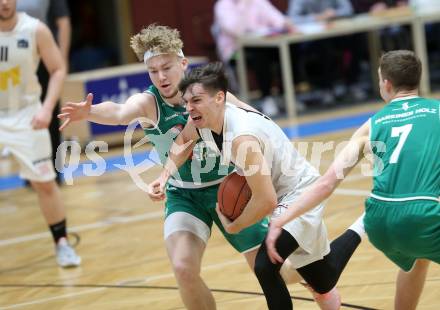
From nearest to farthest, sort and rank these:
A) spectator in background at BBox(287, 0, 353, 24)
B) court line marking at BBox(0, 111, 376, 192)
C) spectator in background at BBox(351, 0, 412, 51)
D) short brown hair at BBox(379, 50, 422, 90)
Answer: short brown hair at BBox(379, 50, 422, 90) → court line marking at BBox(0, 111, 376, 192) → spectator in background at BBox(287, 0, 353, 24) → spectator in background at BBox(351, 0, 412, 51)

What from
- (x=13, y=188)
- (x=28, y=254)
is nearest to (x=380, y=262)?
(x=28, y=254)

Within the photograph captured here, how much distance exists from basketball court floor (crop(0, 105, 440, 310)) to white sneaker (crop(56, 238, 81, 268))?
63 mm

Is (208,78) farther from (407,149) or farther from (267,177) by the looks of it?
(407,149)

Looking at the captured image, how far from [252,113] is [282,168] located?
31cm

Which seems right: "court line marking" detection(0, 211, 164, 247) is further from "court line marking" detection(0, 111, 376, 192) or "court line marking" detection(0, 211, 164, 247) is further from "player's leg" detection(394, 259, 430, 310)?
"player's leg" detection(394, 259, 430, 310)

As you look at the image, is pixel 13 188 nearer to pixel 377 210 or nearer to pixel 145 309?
pixel 145 309

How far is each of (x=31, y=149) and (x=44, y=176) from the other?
22 cm

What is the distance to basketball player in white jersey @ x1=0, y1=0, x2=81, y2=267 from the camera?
6.45 meters

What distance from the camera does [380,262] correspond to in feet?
18.4

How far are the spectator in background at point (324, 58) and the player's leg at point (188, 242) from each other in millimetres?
8624

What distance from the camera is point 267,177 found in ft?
12.9

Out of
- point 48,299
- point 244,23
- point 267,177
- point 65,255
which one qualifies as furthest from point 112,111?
point 244,23

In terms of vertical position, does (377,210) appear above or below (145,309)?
above

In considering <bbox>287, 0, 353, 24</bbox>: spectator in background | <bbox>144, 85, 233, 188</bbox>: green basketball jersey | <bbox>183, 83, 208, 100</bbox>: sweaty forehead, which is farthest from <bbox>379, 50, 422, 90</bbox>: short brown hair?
<bbox>287, 0, 353, 24</bbox>: spectator in background
